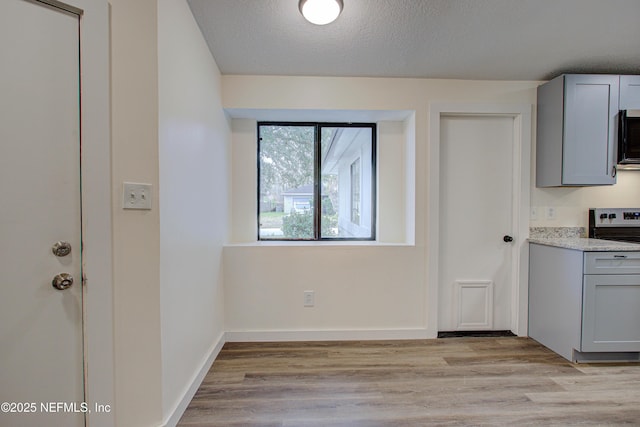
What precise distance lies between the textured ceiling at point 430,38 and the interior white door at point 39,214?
2.72 ft

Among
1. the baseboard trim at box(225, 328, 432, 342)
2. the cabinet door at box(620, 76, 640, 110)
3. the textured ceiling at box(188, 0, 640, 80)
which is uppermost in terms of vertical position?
the textured ceiling at box(188, 0, 640, 80)

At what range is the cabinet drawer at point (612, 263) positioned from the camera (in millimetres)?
1912

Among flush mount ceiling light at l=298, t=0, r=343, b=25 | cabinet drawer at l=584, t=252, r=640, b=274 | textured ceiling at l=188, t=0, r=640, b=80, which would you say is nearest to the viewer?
flush mount ceiling light at l=298, t=0, r=343, b=25

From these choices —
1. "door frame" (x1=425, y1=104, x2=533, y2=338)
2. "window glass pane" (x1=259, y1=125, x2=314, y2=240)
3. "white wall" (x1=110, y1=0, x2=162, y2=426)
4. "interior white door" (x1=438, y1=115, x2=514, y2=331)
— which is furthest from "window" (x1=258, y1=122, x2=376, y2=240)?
"white wall" (x1=110, y1=0, x2=162, y2=426)

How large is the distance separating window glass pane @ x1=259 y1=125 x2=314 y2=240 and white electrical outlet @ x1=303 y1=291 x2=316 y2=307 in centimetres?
58

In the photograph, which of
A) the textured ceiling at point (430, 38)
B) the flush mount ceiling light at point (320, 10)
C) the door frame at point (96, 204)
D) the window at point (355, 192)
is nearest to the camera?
the door frame at point (96, 204)

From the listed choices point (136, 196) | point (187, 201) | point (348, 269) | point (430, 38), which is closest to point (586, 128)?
point (430, 38)

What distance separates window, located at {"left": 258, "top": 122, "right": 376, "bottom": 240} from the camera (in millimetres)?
2668

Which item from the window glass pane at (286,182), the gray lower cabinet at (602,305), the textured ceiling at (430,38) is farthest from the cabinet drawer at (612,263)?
the window glass pane at (286,182)

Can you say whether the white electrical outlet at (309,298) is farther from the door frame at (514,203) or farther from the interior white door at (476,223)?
the interior white door at (476,223)

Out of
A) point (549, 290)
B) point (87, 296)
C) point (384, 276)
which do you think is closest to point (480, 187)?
point (549, 290)

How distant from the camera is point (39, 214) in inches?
43.6

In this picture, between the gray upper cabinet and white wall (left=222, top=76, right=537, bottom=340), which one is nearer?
the gray upper cabinet

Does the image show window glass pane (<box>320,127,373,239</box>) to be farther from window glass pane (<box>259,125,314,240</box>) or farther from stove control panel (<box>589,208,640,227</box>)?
stove control panel (<box>589,208,640,227</box>)
